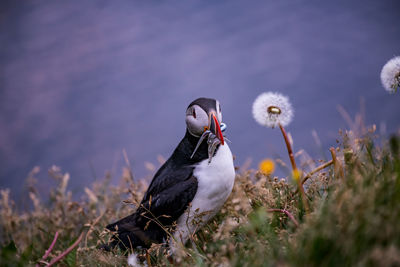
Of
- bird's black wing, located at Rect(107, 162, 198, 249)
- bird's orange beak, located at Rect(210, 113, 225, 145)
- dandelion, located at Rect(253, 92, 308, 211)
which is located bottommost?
bird's black wing, located at Rect(107, 162, 198, 249)

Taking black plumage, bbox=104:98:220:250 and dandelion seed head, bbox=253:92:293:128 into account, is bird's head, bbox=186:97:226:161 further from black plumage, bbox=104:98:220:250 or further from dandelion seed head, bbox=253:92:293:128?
dandelion seed head, bbox=253:92:293:128

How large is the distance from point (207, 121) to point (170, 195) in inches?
27.0

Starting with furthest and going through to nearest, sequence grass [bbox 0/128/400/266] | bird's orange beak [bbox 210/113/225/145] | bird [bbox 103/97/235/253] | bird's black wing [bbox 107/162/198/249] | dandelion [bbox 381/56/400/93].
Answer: bird's black wing [bbox 107/162/198/249]
bird [bbox 103/97/235/253]
bird's orange beak [bbox 210/113/225/145]
dandelion [bbox 381/56/400/93]
grass [bbox 0/128/400/266]

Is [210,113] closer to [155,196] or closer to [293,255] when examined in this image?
[155,196]

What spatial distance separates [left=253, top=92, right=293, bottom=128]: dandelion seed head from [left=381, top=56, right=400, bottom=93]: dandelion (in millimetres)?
548

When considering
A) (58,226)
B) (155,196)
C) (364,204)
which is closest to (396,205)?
(364,204)

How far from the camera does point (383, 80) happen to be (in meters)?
2.13

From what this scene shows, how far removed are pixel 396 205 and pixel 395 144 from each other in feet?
1.94

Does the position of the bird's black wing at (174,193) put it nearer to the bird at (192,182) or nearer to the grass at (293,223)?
the bird at (192,182)

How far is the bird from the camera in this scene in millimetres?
2801

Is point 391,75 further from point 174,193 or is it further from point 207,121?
point 174,193

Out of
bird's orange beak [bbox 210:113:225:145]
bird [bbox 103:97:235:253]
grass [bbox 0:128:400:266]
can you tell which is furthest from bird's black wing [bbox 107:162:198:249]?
bird's orange beak [bbox 210:113:225:145]

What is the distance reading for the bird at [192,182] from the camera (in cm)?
280

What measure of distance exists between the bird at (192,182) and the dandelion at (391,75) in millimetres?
1119
